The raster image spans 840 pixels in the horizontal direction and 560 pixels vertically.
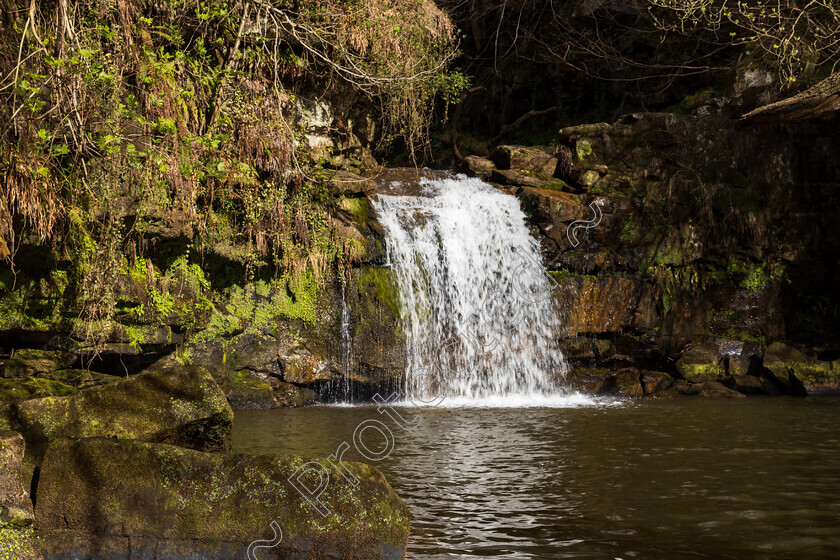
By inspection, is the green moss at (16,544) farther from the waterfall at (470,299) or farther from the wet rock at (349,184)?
the wet rock at (349,184)

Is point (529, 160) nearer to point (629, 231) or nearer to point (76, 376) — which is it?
point (629, 231)

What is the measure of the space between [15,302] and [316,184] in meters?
4.06

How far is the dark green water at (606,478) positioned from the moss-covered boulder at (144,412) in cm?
136

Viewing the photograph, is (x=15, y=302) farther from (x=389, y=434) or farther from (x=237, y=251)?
(x=389, y=434)

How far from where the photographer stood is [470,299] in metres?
10.8

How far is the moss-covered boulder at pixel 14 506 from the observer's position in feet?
10.5

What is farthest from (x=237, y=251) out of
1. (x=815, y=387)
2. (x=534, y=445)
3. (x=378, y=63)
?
(x=815, y=387)

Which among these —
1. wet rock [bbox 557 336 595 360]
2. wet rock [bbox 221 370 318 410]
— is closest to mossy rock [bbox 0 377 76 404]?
wet rock [bbox 221 370 318 410]

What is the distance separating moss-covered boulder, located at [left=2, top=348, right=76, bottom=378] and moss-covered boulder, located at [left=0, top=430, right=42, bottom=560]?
5.21 m

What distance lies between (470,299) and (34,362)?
5811 millimetres

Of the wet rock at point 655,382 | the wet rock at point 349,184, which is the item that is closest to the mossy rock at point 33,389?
the wet rock at point 349,184

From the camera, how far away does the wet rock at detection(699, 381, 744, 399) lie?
10.2 meters

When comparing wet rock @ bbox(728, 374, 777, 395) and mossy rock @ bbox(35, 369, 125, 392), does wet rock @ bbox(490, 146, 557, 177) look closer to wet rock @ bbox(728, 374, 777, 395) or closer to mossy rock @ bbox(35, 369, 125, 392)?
wet rock @ bbox(728, 374, 777, 395)

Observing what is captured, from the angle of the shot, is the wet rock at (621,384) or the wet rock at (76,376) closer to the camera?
the wet rock at (76,376)
